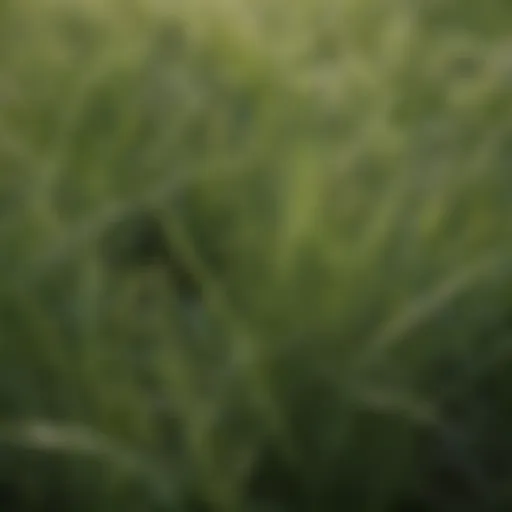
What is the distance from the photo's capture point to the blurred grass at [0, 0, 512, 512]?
56 cm

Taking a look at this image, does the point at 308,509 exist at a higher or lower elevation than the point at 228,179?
lower

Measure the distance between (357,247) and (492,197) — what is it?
11cm

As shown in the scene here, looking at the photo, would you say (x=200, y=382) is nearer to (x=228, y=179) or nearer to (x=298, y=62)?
(x=228, y=179)

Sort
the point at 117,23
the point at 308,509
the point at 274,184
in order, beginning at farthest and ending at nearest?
the point at 117,23 → the point at 274,184 → the point at 308,509

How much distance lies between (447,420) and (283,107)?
0.25 meters

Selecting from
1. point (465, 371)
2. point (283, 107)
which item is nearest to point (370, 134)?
point (283, 107)

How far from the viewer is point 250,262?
64 centimetres

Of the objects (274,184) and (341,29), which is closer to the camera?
(274,184)

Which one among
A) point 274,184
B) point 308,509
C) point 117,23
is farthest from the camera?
point 117,23

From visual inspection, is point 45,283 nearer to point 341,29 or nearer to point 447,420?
point 447,420

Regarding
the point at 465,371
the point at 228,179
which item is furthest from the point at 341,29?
the point at 465,371

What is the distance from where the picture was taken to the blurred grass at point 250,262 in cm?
56

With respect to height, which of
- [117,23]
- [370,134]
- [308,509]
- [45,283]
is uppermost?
[117,23]

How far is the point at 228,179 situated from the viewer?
2.25 ft
